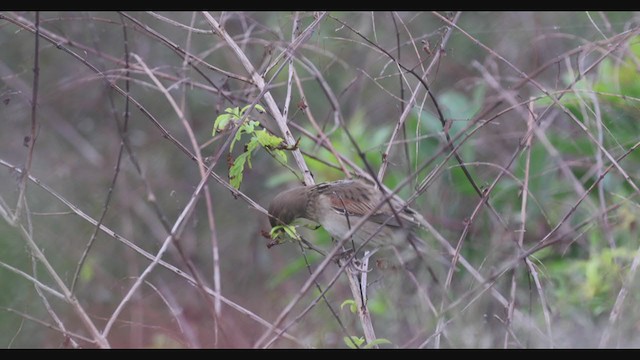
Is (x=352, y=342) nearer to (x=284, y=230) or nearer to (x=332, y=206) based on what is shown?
(x=284, y=230)

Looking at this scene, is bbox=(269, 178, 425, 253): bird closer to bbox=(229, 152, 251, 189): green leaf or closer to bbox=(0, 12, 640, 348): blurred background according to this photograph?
bbox=(0, 12, 640, 348): blurred background

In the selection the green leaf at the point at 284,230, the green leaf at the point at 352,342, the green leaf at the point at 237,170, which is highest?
the green leaf at the point at 237,170

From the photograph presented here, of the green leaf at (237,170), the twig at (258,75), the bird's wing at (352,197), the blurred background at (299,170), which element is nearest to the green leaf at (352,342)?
the blurred background at (299,170)

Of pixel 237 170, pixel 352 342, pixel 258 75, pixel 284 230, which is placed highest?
pixel 258 75

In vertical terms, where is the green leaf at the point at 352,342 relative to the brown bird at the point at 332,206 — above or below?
below

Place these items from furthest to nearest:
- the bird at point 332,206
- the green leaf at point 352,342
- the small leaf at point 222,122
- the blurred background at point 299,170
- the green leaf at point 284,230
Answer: the blurred background at point 299,170
the bird at point 332,206
the green leaf at point 284,230
the small leaf at point 222,122
the green leaf at point 352,342

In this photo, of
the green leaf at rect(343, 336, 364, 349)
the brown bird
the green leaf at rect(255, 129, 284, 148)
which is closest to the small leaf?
→ the green leaf at rect(255, 129, 284, 148)

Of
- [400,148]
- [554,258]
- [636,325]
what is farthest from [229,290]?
[636,325]

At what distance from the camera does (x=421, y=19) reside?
778 cm

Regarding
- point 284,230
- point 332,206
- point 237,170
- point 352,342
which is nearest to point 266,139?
point 237,170

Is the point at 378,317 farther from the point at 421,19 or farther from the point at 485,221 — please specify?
the point at 421,19

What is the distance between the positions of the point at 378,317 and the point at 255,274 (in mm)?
2189

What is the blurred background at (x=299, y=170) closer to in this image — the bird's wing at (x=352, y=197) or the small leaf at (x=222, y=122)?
the small leaf at (x=222, y=122)

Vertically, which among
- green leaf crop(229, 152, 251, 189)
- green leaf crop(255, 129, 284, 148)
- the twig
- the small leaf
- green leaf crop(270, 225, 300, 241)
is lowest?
green leaf crop(270, 225, 300, 241)
